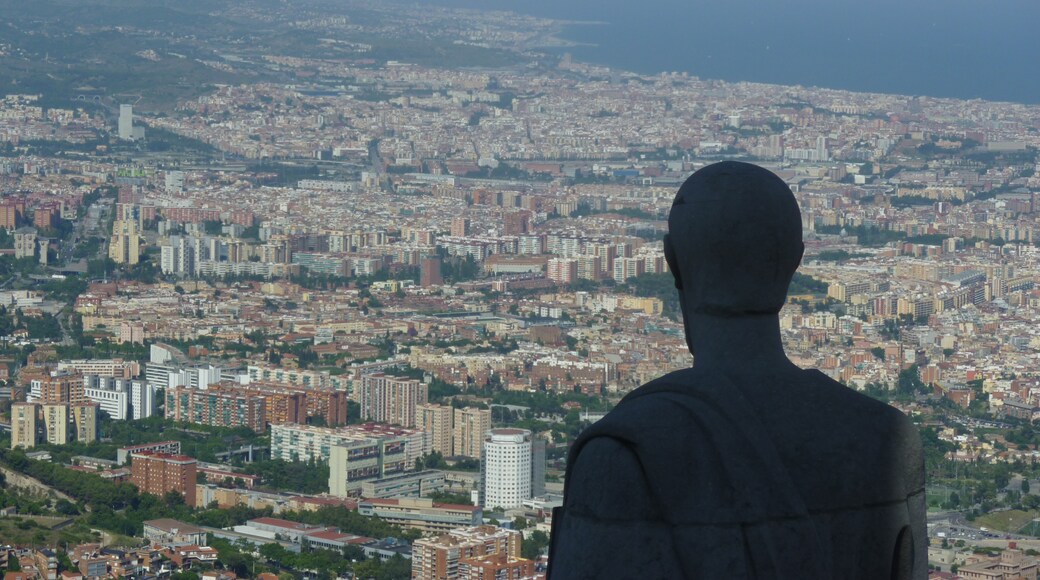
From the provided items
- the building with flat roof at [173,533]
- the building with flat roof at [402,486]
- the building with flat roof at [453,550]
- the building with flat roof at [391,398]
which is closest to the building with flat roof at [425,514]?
the building with flat roof at [402,486]

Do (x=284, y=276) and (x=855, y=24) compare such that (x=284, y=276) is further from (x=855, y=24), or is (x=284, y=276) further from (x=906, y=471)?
(x=855, y=24)

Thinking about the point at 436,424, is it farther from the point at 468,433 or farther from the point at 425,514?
the point at 425,514

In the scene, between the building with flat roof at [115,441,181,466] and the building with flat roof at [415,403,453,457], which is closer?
the building with flat roof at [115,441,181,466]

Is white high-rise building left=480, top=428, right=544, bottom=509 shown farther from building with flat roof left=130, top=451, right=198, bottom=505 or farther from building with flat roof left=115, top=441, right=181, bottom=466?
building with flat roof left=115, top=441, right=181, bottom=466

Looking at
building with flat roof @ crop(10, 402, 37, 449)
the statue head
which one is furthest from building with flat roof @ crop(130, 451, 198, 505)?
the statue head

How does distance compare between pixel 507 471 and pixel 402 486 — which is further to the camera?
pixel 402 486

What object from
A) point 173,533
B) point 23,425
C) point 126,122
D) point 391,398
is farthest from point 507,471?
point 126,122
